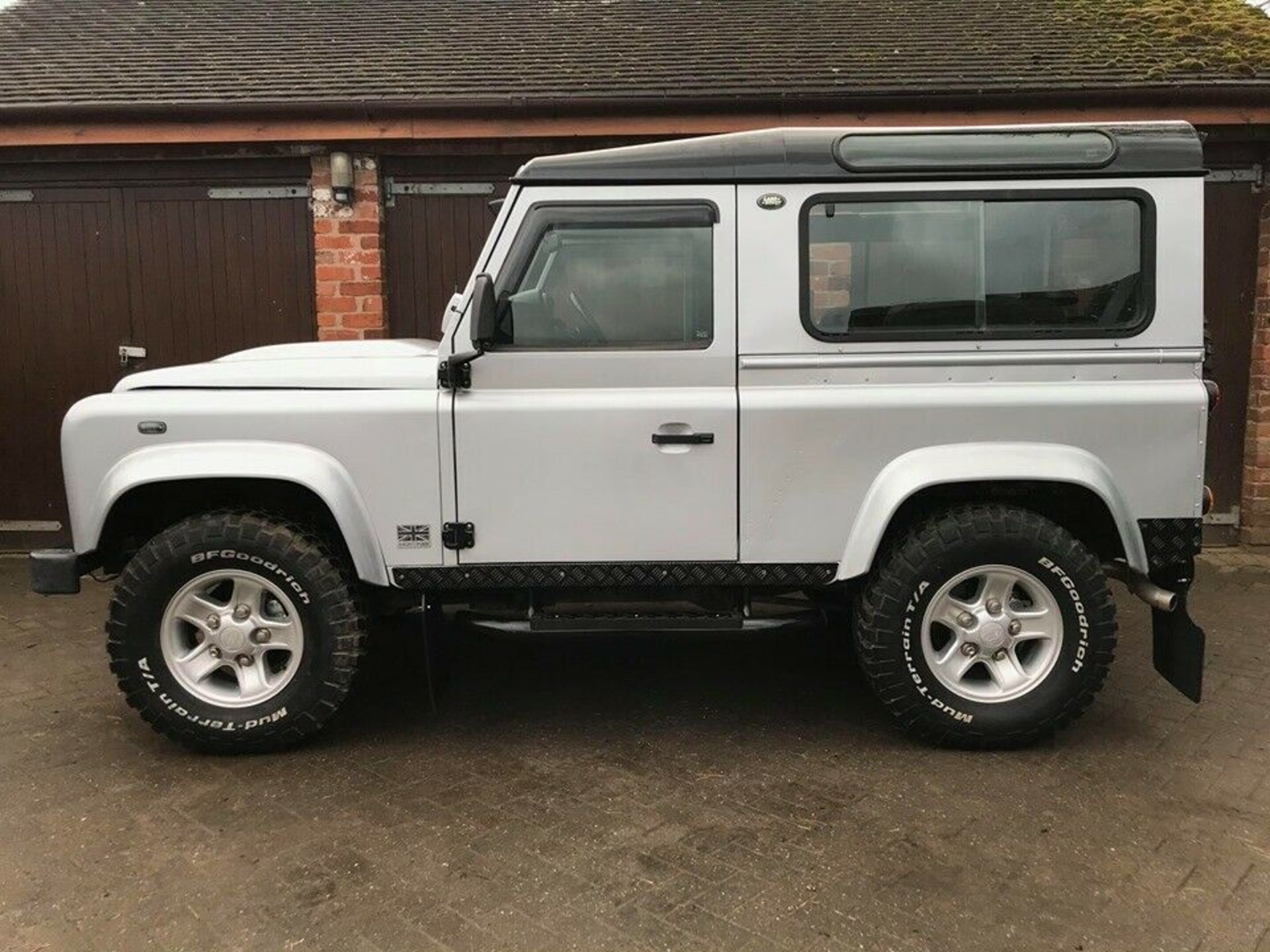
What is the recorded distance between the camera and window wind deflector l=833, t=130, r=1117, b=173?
344 centimetres

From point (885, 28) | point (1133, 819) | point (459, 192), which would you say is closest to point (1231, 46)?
point (885, 28)

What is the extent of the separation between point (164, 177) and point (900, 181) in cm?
537

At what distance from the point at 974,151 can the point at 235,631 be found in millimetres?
3188

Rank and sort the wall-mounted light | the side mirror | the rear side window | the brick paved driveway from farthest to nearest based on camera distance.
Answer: the wall-mounted light, the rear side window, the side mirror, the brick paved driveway

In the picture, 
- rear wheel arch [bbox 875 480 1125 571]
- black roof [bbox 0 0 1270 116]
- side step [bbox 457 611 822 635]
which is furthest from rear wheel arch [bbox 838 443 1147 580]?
black roof [bbox 0 0 1270 116]

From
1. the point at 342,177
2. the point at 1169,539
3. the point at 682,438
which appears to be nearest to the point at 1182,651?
the point at 1169,539

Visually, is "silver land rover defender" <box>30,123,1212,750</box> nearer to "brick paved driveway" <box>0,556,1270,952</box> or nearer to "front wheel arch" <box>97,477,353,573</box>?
"front wheel arch" <box>97,477,353,573</box>

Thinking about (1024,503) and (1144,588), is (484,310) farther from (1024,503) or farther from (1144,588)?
(1144,588)

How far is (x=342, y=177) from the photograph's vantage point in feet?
21.3

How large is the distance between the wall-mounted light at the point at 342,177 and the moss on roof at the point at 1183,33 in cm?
541

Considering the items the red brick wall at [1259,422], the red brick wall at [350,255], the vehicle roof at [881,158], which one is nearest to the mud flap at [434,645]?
the vehicle roof at [881,158]

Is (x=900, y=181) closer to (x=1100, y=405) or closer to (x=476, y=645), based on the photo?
(x=1100, y=405)

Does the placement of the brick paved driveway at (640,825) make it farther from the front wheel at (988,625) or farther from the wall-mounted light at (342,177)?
the wall-mounted light at (342,177)

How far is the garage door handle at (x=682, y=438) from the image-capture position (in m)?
3.46
